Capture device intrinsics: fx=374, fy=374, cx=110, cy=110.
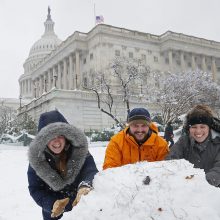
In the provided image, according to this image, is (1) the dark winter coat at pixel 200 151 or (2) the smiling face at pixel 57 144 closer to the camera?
(2) the smiling face at pixel 57 144

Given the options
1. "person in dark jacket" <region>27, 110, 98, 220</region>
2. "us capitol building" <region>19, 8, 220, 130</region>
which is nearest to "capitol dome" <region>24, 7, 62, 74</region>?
"us capitol building" <region>19, 8, 220, 130</region>

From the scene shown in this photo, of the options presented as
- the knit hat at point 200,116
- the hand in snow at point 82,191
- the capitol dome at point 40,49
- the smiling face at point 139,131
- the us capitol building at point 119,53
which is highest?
the capitol dome at point 40,49

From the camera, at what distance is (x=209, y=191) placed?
6.91ft

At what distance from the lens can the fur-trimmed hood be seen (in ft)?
10.3

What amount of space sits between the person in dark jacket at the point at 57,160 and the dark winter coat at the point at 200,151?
0.81 meters

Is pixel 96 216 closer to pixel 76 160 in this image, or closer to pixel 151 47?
pixel 76 160

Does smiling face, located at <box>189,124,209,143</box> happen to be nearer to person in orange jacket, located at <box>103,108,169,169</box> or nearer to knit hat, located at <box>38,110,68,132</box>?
person in orange jacket, located at <box>103,108,169,169</box>

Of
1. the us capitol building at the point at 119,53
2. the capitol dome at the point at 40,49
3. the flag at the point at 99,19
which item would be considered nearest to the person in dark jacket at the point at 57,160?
the us capitol building at the point at 119,53

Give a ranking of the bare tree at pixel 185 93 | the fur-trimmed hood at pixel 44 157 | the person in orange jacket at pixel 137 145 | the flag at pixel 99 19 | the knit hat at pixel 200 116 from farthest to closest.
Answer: the flag at pixel 99 19
the bare tree at pixel 185 93
the person in orange jacket at pixel 137 145
the knit hat at pixel 200 116
the fur-trimmed hood at pixel 44 157

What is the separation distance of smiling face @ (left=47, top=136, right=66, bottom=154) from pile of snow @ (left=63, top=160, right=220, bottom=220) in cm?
91

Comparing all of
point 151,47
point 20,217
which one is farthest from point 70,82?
point 20,217

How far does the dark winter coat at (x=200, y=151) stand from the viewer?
3402mm

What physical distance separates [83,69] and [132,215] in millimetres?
64144

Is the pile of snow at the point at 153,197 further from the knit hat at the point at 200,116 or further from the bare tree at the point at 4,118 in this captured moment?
the bare tree at the point at 4,118
